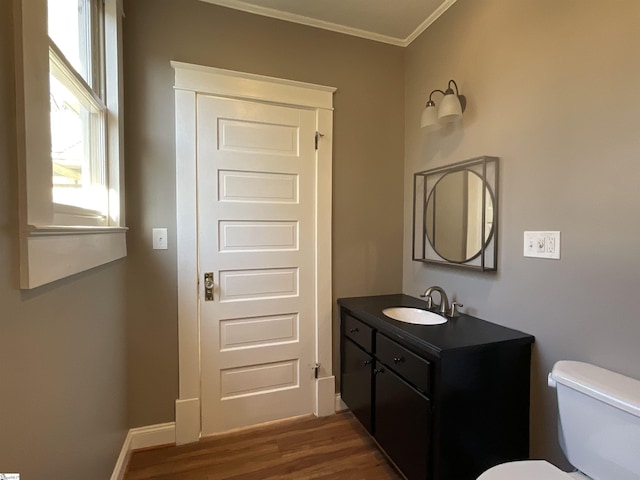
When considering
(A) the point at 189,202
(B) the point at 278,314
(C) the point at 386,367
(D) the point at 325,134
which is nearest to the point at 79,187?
(A) the point at 189,202

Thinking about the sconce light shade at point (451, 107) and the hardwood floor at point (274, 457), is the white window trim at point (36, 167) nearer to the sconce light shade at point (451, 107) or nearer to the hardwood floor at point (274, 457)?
the hardwood floor at point (274, 457)

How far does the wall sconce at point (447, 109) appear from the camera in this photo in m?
1.73

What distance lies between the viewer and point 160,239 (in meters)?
1.84

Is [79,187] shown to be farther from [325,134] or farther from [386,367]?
[386,367]

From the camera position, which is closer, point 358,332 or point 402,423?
point 402,423

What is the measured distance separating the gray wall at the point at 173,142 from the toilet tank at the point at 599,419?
1.28 m

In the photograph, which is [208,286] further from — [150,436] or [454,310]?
[454,310]

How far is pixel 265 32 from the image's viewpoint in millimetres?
2002

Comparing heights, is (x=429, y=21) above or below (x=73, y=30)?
above

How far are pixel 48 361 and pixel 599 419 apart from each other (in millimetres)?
1700

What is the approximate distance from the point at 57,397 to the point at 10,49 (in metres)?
0.92

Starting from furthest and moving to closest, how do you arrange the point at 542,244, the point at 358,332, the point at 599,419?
1. the point at 358,332
2. the point at 542,244
3. the point at 599,419

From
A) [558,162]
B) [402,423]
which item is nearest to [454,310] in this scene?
[402,423]

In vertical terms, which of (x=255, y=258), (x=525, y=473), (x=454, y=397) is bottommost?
(x=525, y=473)
